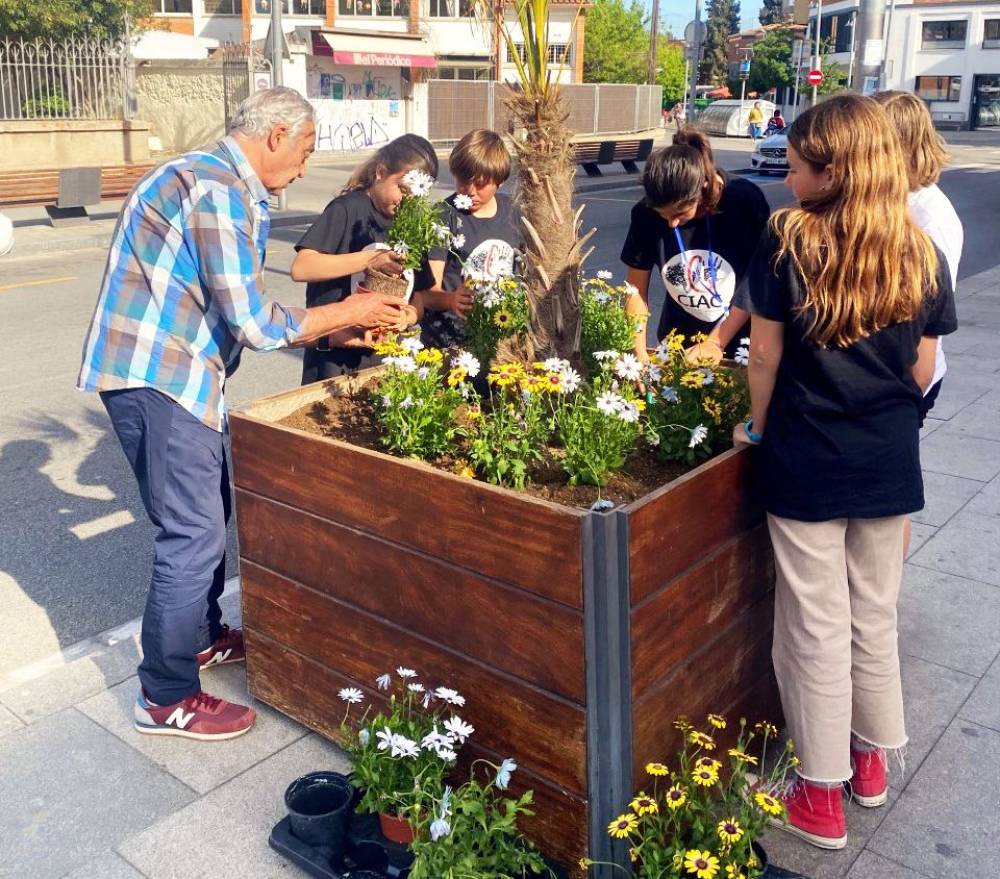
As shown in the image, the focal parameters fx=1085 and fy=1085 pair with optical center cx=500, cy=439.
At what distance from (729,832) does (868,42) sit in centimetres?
885

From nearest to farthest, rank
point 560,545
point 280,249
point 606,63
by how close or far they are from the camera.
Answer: point 560,545 < point 280,249 < point 606,63

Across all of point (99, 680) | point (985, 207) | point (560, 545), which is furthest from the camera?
point (985, 207)

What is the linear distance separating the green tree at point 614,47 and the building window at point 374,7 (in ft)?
62.7

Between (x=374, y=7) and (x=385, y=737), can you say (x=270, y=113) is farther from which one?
(x=374, y=7)

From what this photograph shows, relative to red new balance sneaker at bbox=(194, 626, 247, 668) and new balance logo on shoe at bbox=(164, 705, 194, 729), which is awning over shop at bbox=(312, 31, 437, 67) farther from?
new balance logo on shoe at bbox=(164, 705, 194, 729)

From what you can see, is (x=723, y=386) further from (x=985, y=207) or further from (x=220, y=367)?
(x=985, y=207)

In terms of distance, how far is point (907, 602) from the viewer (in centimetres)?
420

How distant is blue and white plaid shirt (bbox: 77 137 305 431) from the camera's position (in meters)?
2.96

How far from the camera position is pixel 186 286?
305 cm

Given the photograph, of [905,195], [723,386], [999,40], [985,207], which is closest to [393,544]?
[723,386]

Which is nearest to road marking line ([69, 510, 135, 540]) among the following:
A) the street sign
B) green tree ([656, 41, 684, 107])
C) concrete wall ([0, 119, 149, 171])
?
concrete wall ([0, 119, 149, 171])

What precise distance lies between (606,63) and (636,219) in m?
59.8

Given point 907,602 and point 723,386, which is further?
point 907,602

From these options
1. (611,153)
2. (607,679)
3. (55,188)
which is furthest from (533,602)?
(611,153)
